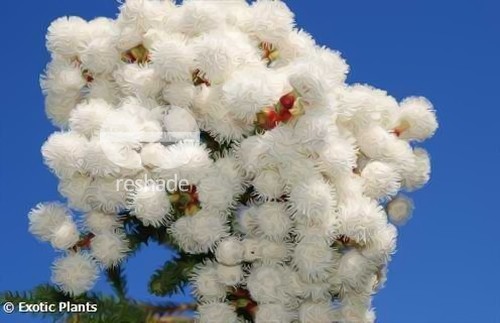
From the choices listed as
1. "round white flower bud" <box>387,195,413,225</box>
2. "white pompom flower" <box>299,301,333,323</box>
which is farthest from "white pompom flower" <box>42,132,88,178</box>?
"round white flower bud" <box>387,195,413,225</box>

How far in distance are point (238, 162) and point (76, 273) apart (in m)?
0.63

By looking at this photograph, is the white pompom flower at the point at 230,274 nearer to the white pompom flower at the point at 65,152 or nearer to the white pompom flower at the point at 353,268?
the white pompom flower at the point at 353,268

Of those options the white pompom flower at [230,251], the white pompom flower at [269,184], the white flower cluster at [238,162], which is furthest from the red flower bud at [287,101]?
the white pompom flower at [230,251]

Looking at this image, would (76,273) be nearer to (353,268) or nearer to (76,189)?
(76,189)

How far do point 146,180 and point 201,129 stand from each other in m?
0.28

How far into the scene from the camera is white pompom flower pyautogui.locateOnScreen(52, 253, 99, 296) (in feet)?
9.70

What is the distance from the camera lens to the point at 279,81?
2.85 meters

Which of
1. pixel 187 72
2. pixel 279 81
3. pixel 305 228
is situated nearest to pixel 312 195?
pixel 305 228

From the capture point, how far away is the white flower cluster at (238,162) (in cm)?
282

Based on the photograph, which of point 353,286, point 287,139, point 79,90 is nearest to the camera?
point 287,139

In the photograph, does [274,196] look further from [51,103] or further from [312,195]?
[51,103]

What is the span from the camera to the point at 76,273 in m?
2.96

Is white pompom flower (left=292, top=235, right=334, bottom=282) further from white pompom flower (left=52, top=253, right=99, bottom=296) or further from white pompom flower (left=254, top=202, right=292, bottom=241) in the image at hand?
white pompom flower (left=52, top=253, right=99, bottom=296)

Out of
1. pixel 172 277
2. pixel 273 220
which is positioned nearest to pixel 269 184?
pixel 273 220
